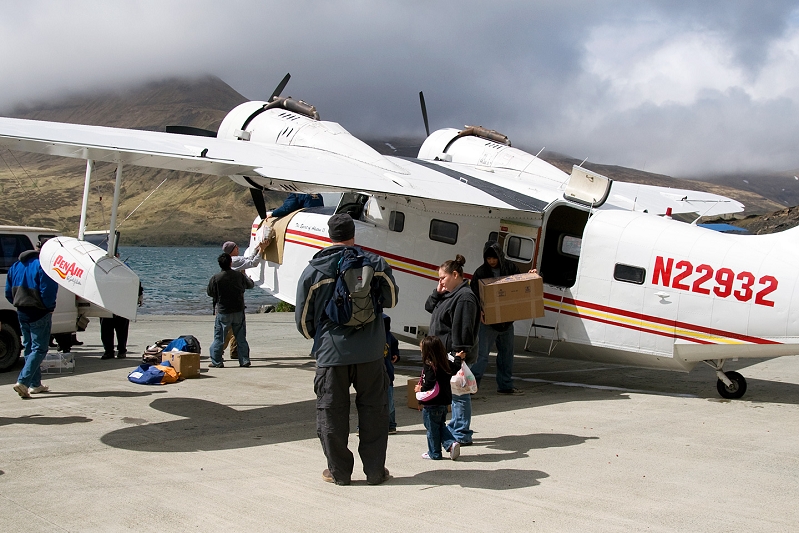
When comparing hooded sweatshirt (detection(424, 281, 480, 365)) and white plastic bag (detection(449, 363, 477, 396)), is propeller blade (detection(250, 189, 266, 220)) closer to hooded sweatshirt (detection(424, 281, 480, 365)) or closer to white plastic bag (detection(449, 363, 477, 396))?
hooded sweatshirt (detection(424, 281, 480, 365))

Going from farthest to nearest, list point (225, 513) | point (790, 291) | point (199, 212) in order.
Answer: point (199, 212) → point (790, 291) → point (225, 513)

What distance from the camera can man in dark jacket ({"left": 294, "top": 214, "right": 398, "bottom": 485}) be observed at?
573cm

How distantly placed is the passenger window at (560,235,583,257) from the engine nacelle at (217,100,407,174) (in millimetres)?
2639

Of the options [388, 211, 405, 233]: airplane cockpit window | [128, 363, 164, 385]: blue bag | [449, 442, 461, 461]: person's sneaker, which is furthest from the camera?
[388, 211, 405, 233]: airplane cockpit window

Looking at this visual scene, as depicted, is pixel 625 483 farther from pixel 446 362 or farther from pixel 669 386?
pixel 669 386

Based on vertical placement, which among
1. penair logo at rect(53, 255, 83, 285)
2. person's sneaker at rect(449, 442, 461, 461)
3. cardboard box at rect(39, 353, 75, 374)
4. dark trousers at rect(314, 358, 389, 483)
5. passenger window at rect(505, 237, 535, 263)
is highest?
passenger window at rect(505, 237, 535, 263)

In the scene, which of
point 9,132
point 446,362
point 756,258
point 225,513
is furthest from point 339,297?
point 756,258

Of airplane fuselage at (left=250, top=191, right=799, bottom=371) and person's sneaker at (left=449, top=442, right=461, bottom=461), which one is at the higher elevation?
airplane fuselage at (left=250, top=191, right=799, bottom=371)

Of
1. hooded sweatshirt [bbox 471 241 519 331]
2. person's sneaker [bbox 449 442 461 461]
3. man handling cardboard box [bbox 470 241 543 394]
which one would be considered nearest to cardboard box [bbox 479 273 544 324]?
man handling cardboard box [bbox 470 241 543 394]

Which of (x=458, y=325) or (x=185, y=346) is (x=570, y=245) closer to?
→ (x=458, y=325)

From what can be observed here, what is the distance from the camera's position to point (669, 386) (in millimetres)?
10859

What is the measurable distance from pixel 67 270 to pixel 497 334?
5.57 m

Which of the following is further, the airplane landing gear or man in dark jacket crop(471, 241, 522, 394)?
the airplane landing gear

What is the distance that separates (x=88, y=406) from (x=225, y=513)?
4750 mm
